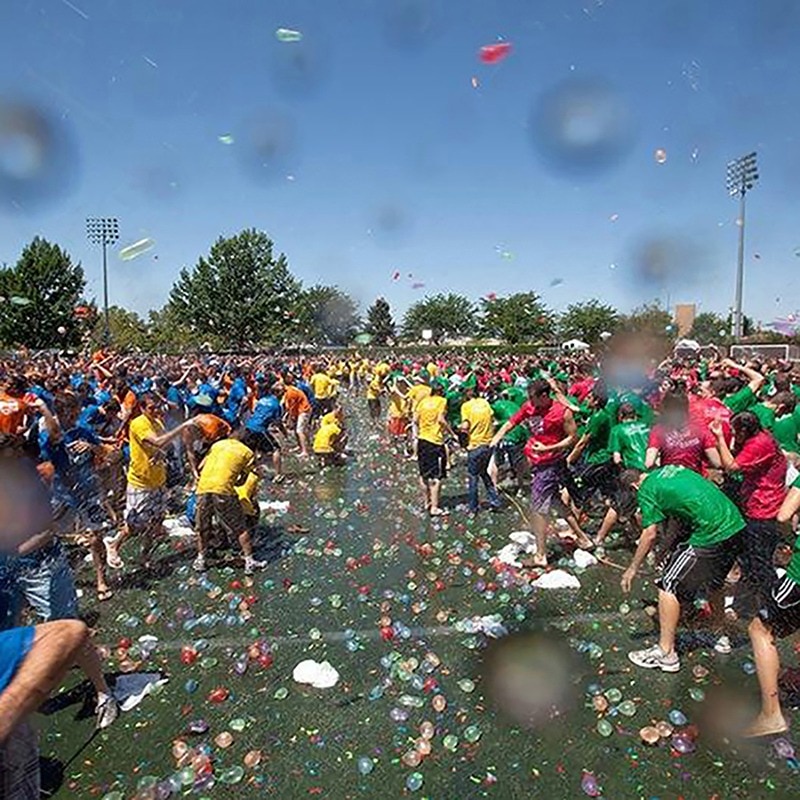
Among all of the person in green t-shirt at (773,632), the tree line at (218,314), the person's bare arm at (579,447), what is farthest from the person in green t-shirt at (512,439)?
the tree line at (218,314)

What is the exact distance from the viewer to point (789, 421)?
633 cm

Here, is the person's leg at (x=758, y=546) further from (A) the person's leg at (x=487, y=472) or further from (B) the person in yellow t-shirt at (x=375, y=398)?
(B) the person in yellow t-shirt at (x=375, y=398)

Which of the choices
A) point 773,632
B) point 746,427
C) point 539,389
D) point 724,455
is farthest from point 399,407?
point 773,632

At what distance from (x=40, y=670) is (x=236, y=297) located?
63.6m

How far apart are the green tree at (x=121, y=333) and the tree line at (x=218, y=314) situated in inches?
3.6

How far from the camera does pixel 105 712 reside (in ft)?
11.6

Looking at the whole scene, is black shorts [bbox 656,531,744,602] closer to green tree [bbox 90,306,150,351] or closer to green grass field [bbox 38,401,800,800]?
green grass field [bbox 38,401,800,800]

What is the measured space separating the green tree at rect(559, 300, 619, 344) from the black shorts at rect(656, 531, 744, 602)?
58.8m

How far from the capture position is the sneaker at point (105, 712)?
3525 mm

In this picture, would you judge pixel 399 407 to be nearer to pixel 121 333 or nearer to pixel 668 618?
pixel 668 618

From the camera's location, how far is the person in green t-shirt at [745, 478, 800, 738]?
10.5ft

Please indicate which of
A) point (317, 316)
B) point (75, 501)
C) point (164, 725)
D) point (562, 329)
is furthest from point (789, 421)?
point (317, 316)

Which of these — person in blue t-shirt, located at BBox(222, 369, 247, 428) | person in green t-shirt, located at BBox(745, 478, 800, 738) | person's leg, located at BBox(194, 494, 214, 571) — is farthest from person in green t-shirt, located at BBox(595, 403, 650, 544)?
person in blue t-shirt, located at BBox(222, 369, 247, 428)

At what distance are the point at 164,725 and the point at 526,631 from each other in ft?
8.32
